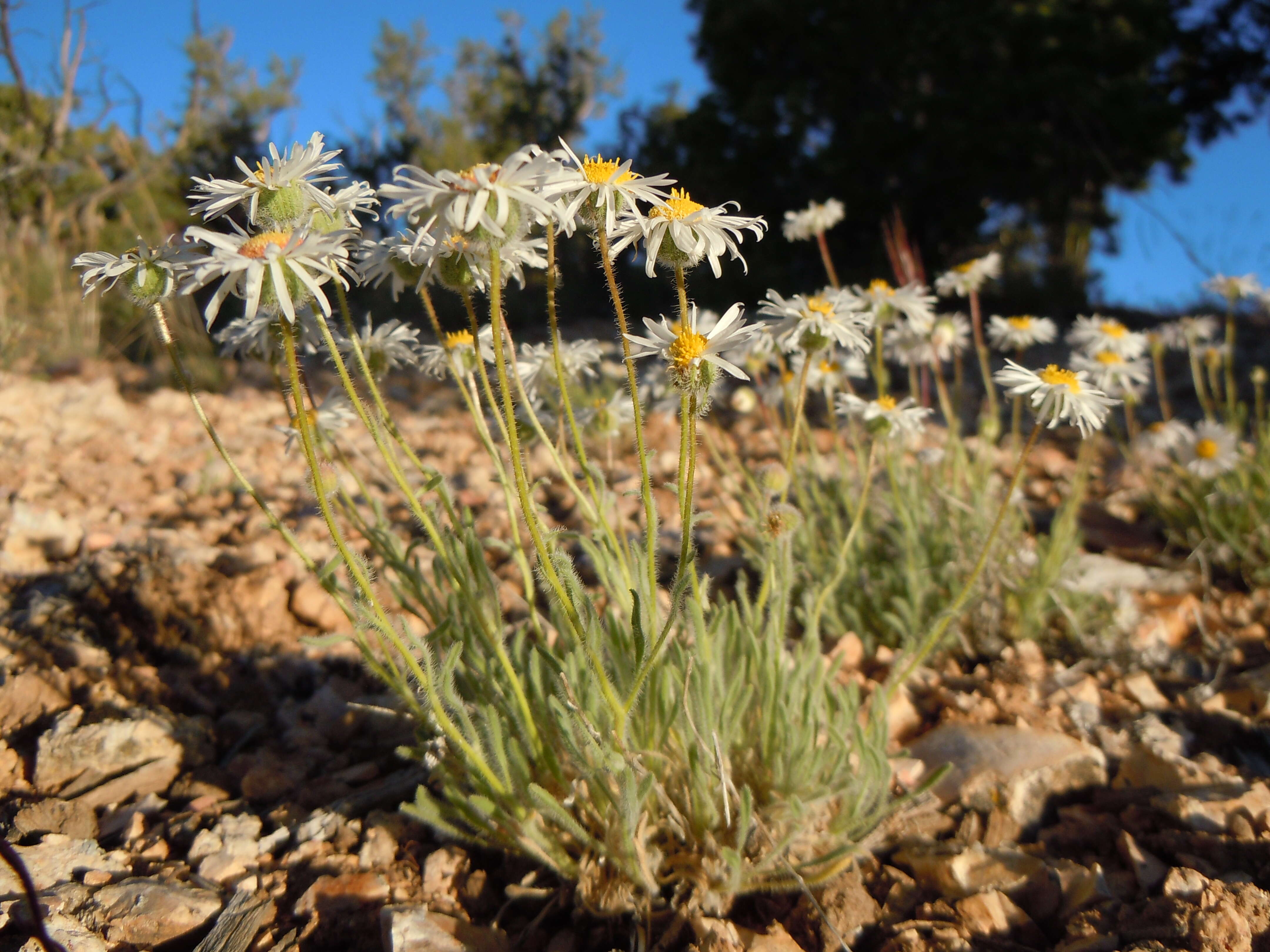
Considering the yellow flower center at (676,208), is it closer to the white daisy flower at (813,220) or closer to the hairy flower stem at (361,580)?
the hairy flower stem at (361,580)

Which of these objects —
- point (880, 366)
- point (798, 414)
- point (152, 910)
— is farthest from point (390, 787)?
point (880, 366)

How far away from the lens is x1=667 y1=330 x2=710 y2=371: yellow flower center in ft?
4.53

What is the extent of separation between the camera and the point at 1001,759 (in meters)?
2.26

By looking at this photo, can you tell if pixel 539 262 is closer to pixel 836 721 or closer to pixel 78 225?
pixel 836 721

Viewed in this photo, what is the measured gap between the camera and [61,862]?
70.9 inches

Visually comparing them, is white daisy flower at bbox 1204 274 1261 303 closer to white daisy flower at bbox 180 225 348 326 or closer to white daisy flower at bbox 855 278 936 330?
white daisy flower at bbox 855 278 936 330

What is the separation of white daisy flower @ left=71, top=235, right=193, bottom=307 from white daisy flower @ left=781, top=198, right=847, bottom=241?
2499 mm

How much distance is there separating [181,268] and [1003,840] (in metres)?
2.24

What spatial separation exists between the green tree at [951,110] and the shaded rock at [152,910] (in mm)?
8068

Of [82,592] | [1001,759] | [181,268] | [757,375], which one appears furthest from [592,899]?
[82,592]

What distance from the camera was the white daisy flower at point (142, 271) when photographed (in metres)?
1.48

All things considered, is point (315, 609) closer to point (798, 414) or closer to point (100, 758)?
point (100, 758)

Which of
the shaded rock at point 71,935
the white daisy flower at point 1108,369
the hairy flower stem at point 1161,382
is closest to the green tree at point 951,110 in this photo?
the hairy flower stem at point 1161,382

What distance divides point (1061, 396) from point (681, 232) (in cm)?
106
